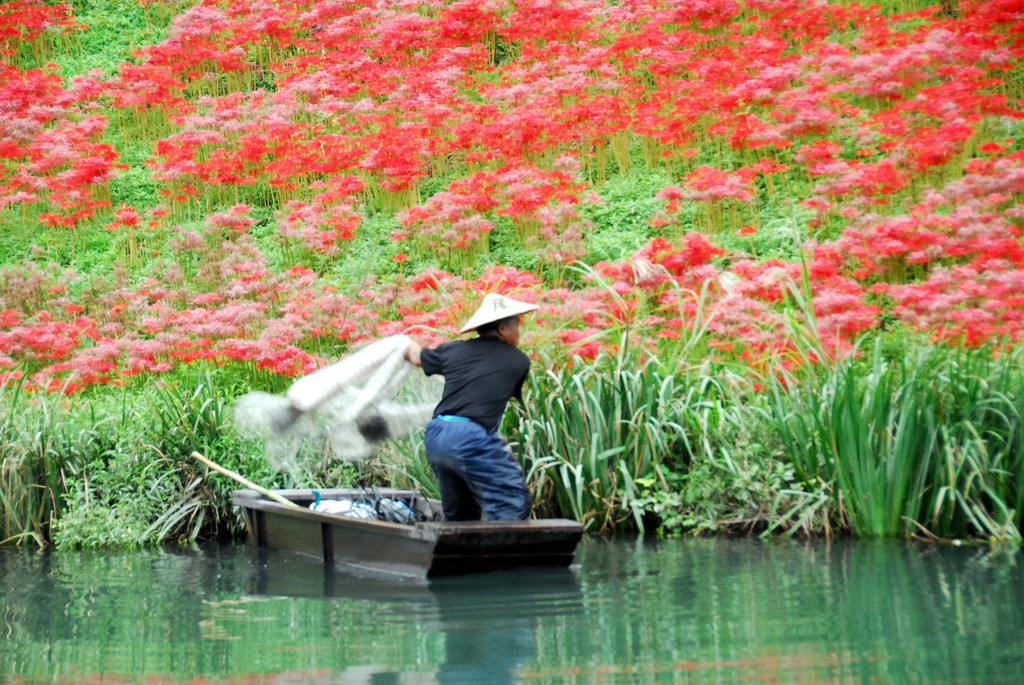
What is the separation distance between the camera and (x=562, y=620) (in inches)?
175

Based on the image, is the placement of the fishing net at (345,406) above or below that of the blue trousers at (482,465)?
above

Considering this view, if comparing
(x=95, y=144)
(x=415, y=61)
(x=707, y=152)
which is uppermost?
(x=415, y=61)

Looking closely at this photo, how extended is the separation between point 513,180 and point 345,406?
5.62m

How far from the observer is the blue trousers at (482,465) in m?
5.65

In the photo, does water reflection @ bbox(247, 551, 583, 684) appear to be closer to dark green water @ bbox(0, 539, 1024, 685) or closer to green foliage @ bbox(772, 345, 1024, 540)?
dark green water @ bbox(0, 539, 1024, 685)

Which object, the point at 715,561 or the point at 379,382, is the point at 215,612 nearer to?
the point at 379,382

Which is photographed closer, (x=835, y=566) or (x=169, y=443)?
(x=835, y=566)

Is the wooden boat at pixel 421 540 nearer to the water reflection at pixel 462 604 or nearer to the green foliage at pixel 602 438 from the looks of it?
the water reflection at pixel 462 604

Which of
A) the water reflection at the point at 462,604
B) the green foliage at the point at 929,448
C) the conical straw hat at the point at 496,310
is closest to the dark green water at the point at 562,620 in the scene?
the water reflection at the point at 462,604

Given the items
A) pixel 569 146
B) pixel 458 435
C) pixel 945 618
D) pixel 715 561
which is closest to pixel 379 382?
pixel 458 435

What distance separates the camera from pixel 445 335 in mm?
7930

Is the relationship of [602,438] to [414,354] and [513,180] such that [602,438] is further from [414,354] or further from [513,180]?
[513,180]

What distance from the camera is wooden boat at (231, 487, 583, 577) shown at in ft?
17.5

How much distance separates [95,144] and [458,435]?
949cm
